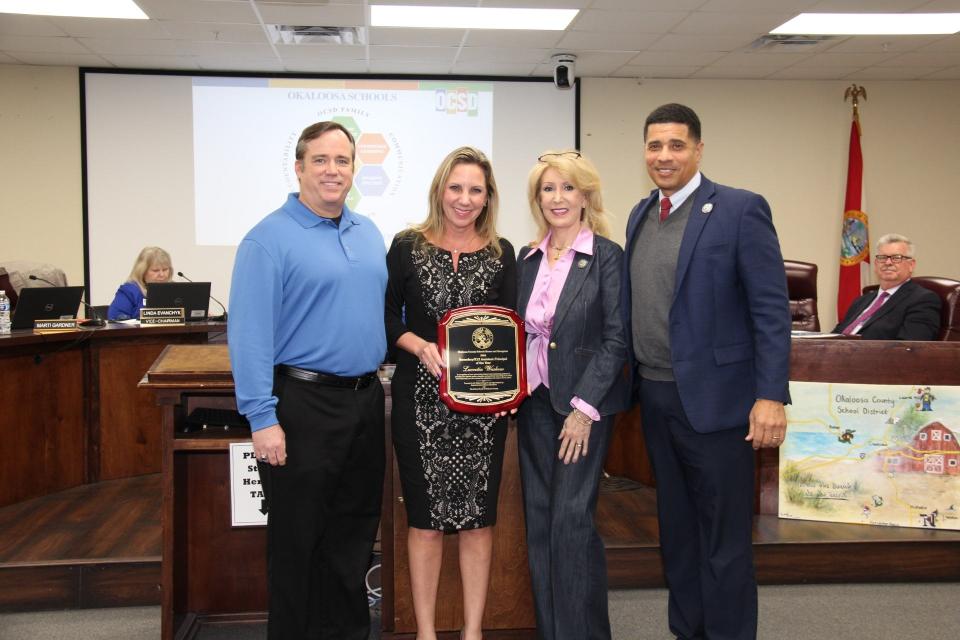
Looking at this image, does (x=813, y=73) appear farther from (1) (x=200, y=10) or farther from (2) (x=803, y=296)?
(1) (x=200, y=10)

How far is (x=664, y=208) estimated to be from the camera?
2.26 m

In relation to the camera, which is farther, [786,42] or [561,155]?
[786,42]

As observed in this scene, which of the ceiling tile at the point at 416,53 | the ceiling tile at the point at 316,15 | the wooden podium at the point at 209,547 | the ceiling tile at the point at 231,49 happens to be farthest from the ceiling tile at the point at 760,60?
the wooden podium at the point at 209,547

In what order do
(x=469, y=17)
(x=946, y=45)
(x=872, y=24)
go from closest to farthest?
(x=469, y=17) → (x=872, y=24) → (x=946, y=45)

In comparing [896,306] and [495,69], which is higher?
[495,69]

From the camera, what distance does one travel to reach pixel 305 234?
2.04m

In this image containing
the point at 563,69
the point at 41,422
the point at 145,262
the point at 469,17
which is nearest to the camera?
the point at 41,422

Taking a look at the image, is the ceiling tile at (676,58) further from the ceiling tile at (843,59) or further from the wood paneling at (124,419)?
the wood paneling at (124,419)

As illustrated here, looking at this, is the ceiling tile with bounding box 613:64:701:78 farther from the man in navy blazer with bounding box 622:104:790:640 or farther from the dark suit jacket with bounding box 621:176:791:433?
the dark suit jacket with bounding box 621:176:791:433

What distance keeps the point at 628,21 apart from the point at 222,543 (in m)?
4.54

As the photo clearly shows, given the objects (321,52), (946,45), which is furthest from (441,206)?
(946,45)

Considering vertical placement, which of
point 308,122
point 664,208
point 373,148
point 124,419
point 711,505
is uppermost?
point 308,122

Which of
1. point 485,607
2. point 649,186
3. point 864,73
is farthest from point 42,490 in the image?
point 864,73

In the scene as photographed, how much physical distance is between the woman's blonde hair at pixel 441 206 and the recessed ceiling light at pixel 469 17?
138 inches
